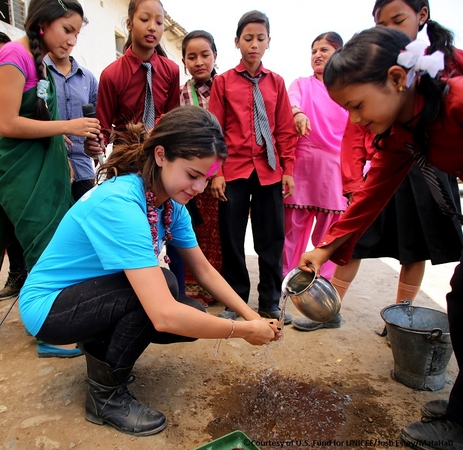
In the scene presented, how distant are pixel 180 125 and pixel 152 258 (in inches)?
20.0

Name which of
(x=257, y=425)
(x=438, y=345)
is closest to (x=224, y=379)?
(x=257, y=425)

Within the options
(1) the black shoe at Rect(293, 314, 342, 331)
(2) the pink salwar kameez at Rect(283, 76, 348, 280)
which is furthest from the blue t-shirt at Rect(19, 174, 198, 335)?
(2) the pink salwar kameez at Rect(283, 76, 348, 280)

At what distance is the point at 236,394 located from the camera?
6.31 ft

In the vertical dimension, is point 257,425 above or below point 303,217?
below

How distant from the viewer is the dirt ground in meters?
1.64

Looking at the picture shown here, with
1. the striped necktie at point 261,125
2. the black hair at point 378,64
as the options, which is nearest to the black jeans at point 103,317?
the black hair at point 378,64

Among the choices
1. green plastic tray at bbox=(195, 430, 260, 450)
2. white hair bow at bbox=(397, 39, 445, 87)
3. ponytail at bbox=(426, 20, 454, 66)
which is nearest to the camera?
white hair bow at bbox=(397, 39, 445, 87)

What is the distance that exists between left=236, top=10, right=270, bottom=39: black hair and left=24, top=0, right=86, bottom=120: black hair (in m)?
1.09

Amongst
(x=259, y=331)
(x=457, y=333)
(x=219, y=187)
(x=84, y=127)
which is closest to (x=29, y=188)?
(x=84, y=127)

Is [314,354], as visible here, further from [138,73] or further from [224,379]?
[138,73]

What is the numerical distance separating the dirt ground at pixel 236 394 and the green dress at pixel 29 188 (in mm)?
652

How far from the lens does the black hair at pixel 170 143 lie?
60.4 inches

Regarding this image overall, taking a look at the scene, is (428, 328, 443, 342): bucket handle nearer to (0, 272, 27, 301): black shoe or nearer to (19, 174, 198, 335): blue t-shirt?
(19, 174, 198, 335): blue t-shirt

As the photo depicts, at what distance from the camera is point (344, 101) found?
1438 mm
